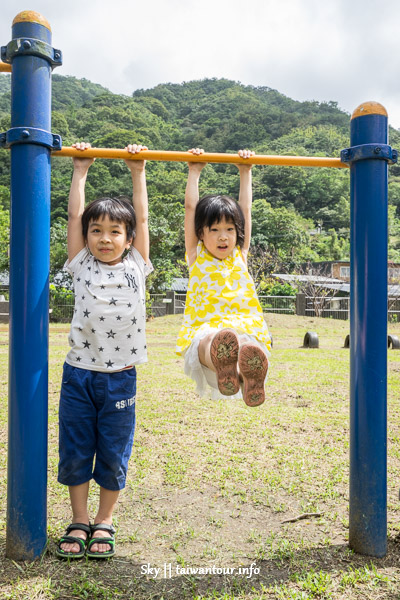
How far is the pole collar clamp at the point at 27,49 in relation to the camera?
7.04 feet

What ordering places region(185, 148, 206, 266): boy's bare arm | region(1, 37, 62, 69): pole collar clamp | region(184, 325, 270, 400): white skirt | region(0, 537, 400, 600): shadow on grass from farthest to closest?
1. region(185, 148, 206, 266): boy's bare arm
2. region(184, 325, 270, 400): white skirt
3. region(1, 37, 62, 69): pole collar clamp
4. region(0, 537, 400, 600): shadow on grass

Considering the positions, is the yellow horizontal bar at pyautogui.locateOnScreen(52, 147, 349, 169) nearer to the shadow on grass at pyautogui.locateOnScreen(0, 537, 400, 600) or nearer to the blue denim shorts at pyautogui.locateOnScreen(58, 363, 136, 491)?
the blue denim shorts at pyautogui.locateOnScreen(58, 363, 136, 491)

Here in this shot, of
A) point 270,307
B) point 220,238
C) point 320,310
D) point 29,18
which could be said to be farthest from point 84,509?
point 270,307

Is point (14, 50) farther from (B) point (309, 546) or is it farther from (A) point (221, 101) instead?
(A) point (221, 101)

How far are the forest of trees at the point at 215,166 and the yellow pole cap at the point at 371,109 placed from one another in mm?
18174

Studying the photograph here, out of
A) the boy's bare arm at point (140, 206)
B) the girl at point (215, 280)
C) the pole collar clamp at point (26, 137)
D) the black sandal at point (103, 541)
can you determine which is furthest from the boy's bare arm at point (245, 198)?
the black sandal at point (103, 541)

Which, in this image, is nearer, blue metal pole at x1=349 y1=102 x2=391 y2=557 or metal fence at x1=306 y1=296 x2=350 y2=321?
blue metal pole at x1=349 y1=102 x2=391 y2=557

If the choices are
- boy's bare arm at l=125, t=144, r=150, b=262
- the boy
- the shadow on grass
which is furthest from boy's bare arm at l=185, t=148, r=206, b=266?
the shadow on grass

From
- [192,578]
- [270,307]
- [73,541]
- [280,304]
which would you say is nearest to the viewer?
[192,578]

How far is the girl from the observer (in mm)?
2566

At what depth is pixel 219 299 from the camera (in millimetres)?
2711

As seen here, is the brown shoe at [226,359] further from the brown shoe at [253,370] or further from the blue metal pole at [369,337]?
the blue metal pole at [369,337]

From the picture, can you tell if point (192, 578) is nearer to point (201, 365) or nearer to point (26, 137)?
point (201, 365)

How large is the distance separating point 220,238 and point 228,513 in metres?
1.49
